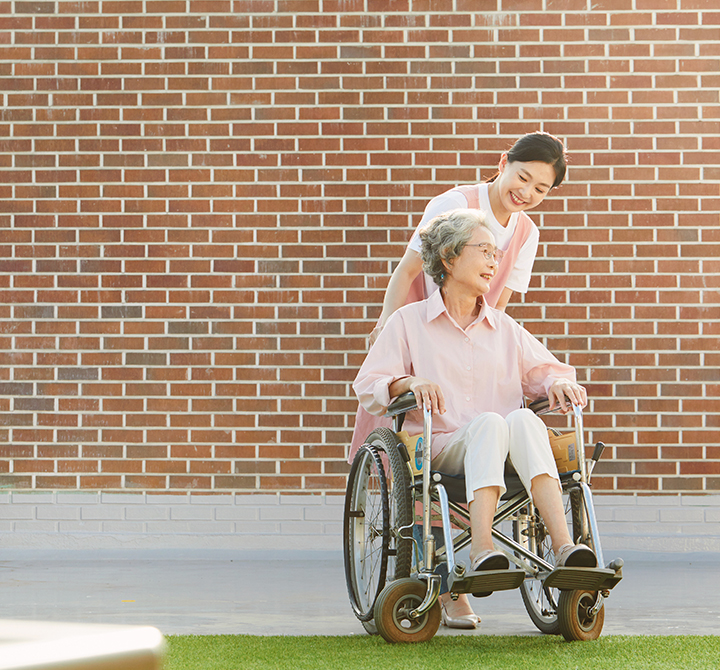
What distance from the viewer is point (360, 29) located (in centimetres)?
409

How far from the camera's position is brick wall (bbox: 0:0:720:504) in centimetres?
404

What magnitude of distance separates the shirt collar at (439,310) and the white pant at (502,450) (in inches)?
14.3

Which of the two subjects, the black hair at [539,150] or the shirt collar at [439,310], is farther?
the black hair at [539,150]

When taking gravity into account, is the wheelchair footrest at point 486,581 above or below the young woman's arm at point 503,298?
below

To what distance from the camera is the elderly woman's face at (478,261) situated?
2.45 m

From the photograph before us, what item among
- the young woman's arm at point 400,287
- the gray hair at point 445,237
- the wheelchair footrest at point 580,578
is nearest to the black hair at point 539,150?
the gray hair at point 445,237

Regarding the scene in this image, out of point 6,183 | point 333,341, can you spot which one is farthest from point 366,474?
point 6,183

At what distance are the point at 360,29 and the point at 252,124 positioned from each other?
65 cm

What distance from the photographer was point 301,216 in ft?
13.4

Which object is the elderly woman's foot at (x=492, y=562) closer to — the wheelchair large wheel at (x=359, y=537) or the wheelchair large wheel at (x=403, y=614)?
the wheelchair large wheel at (x=403, y=614)

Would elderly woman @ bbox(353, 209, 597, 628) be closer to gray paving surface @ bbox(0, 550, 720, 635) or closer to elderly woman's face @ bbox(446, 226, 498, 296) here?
elderly woman's face @ bbox(446, 226, 498, 296)

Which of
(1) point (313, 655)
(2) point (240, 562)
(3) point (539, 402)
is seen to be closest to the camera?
(1) point (313, 655)

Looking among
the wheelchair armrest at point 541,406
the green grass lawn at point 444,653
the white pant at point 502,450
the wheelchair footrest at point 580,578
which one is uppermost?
the wheelchair armrest at point 541,406

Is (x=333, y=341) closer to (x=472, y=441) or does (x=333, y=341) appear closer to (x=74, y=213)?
(x=74, y=213)
